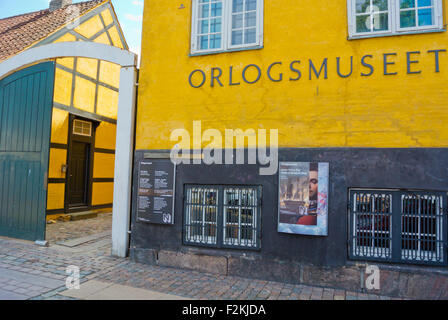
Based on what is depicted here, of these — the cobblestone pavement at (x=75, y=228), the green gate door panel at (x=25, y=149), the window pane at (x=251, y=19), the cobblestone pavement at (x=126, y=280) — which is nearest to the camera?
the cobblestone pavement at (x=126, y=280)

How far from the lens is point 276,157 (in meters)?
5.26

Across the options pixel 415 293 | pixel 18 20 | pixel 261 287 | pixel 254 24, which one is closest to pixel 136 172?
pixel 261 287

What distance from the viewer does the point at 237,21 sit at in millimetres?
5820

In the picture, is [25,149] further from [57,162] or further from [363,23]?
[363,23]

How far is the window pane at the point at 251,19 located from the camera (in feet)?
18.7

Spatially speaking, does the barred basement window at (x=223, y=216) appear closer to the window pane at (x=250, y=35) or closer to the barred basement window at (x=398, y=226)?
the barred basement window at (x=398, y=226)

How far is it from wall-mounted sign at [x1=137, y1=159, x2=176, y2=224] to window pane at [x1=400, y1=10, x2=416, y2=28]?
15.0 ft

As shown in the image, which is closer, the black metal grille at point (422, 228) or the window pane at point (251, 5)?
the black metal grille at point (422, 228)

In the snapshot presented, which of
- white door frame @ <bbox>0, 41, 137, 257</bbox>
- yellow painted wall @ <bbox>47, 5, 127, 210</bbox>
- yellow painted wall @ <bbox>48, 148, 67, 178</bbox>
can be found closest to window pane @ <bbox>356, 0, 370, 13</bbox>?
white door frame @ <bbox>0, 41, 137, 257</bbox>

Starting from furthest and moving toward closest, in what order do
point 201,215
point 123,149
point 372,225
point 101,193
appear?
point 101,193, point 123,149, point 201,215, point 372,225

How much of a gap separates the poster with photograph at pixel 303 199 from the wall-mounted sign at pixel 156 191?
6.74ft

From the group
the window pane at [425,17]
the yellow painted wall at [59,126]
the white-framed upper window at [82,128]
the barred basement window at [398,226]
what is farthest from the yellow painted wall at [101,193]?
the window pane at [425,17]

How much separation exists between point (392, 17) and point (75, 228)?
9238 mm

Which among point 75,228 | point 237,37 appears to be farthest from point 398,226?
point 75,228
